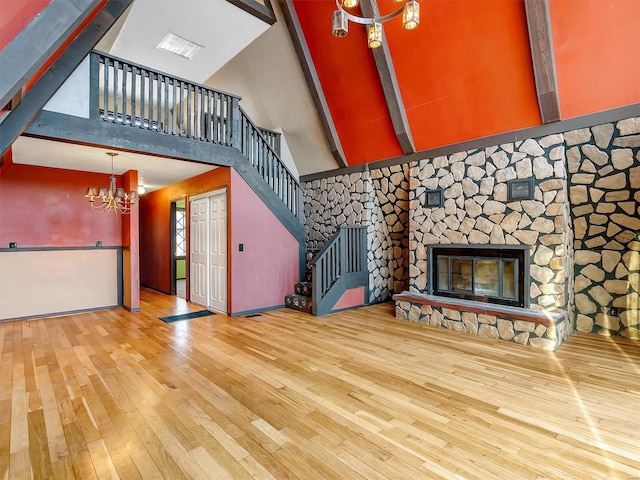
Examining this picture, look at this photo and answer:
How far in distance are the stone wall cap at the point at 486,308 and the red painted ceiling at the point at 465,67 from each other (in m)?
2.30

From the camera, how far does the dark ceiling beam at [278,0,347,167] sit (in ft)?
17.7

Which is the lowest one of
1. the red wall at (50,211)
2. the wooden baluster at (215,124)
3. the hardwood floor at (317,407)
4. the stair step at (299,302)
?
the hardwood floor at (317,407)

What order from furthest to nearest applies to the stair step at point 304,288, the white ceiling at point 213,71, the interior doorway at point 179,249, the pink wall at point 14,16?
the interior doorway at point 179,249, the stair step at point 304,288, the white ceiling at point 213,71, the pink wall at point 14,16

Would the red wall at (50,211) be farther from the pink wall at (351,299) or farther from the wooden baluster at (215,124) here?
the pink wall at (351,299)

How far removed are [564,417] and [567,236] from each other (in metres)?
2.59

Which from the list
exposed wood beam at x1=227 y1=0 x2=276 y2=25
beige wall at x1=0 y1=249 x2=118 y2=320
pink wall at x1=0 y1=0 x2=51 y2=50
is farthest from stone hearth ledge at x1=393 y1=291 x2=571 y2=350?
beige wall at x1=0 y1=249 x2=118 y2=320

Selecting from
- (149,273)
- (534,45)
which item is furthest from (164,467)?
(149,273)

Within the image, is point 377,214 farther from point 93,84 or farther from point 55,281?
point 55,281

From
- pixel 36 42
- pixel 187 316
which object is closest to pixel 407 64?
pixel 36 42

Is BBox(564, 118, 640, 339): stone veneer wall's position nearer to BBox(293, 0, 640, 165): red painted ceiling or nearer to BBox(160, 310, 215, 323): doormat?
BBox(293, 0, 640, 165): red painted ceiling

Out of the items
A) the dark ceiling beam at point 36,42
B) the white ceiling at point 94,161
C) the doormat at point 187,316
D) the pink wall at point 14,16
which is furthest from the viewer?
the doormat at point 187,316

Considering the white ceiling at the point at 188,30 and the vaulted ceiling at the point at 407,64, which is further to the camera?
the white ceiling at the point at 188,30

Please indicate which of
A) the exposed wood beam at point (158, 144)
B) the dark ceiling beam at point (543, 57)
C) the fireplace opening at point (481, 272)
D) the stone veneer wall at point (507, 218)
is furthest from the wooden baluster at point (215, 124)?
the dark ceiling beam at point (543, 57)

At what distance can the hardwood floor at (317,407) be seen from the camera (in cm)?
186
